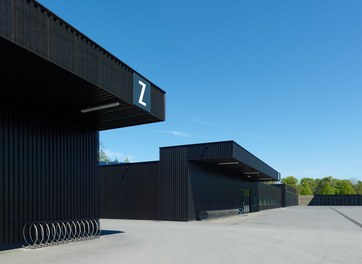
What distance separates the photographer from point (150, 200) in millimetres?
27656

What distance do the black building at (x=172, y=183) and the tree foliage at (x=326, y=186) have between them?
3991 inches

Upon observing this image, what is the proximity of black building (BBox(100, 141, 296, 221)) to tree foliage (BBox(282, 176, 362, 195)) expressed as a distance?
101m

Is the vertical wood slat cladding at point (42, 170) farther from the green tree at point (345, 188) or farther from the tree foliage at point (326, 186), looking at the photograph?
the green tree at point (345, 188)

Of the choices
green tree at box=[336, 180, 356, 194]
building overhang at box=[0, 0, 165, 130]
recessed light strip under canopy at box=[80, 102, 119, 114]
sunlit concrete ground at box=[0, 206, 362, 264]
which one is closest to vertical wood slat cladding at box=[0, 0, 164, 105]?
building overhang at box=[0, 0, 165, 130]

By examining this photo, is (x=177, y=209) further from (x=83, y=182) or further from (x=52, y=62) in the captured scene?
(x=52, y=62)

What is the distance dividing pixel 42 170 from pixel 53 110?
7.27ft

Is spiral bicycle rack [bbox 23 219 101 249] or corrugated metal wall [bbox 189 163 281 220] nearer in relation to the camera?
spiral bicycle rack [bbox 23 219 101 249]

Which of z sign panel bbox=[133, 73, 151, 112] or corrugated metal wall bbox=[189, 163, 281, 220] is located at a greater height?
z sign panel bbox=[133, 73, 151, 112]

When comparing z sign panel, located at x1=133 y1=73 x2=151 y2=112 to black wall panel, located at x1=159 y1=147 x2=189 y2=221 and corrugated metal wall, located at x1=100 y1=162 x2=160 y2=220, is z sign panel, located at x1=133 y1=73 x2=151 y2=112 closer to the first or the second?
black wall panel, located at x1=159 y1=147 x2=189 y2=221

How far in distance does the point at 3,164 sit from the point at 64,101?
9.13ft

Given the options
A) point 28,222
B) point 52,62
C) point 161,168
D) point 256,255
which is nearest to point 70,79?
point 52,62

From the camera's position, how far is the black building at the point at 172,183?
26062 millimetres

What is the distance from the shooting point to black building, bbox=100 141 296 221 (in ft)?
85.5

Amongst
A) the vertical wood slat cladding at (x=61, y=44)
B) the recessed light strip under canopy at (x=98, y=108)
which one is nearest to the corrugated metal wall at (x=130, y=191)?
the recessed light strip under canopy at (x=98, y=108)
